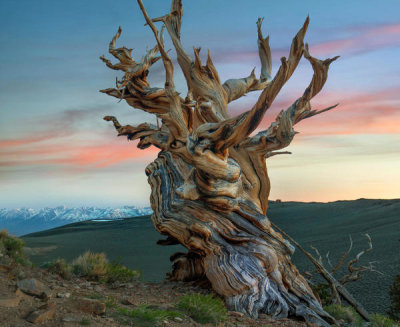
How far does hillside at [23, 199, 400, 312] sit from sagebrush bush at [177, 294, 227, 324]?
4.90 meters

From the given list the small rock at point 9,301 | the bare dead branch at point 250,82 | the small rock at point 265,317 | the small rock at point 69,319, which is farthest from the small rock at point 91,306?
the bare dead branch at point 250,82

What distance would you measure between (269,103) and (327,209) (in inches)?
1498

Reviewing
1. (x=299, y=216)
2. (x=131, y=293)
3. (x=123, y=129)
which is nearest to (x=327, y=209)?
(x=299, y=216)

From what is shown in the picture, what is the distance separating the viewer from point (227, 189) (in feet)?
24.7

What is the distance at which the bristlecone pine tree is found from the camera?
7051 mm

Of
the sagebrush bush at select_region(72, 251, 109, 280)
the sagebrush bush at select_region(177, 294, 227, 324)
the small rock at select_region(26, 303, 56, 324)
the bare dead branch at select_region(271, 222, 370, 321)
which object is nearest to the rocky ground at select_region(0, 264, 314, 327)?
the small rock at select_region(26, 303, 56, 324)

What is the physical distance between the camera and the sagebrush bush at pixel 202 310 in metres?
5.54

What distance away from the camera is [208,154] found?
7062mm

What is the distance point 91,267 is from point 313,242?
18.6 m

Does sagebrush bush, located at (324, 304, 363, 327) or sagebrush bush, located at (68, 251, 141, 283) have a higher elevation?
sagebrush bush, located at (68, 251, 141, 283)

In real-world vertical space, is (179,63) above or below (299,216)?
above

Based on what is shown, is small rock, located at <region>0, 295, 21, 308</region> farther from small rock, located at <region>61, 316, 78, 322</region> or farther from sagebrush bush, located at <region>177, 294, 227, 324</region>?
sagebrush bush, located at <region>177, 294, 227, 324</region>

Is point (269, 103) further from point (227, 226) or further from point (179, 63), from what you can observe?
point (179, 63)

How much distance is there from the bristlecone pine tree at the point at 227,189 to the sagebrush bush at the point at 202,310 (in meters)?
1.01
